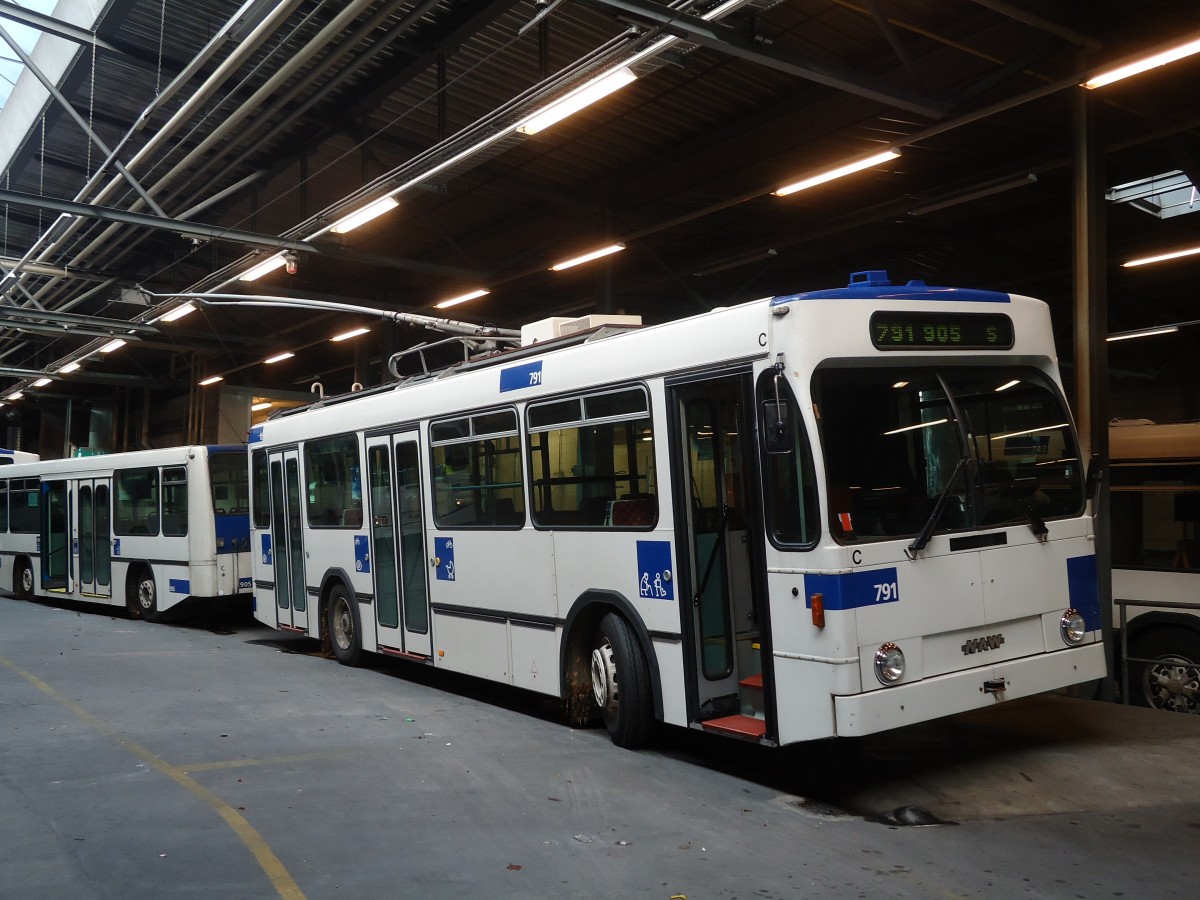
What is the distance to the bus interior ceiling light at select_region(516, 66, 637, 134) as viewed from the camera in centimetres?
965

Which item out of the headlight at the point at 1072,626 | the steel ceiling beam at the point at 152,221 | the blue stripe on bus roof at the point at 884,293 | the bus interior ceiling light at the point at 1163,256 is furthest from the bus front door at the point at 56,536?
the bus interior ceiling light at the point at 1163,256

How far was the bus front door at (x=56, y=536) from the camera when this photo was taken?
803 inches

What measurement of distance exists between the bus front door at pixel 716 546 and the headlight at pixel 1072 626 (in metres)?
1.97

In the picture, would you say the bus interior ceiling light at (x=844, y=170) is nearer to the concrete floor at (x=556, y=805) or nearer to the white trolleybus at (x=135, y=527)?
the concrete floor at (x=556, y=805)

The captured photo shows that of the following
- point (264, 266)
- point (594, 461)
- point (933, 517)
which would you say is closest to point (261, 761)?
point (594, 461)

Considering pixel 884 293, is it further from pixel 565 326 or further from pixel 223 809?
pixel 223 809

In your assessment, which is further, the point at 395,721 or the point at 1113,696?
the point at 1113,696

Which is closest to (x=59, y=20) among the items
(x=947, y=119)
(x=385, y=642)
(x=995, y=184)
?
(x=385, y=642)

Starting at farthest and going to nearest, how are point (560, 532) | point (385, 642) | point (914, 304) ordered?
point (385, 642), point (560, 532), point (914, 304)

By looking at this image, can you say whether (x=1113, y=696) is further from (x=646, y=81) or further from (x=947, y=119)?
(x=646, y=81)

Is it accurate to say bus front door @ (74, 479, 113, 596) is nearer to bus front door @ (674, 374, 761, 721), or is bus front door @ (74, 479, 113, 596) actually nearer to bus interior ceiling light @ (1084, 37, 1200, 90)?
bus front door @ (674, 374, 761, 721)

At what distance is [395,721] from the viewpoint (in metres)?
Answer: 9.07

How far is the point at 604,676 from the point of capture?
26.7 feet

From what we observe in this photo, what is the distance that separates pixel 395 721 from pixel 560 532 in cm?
223
